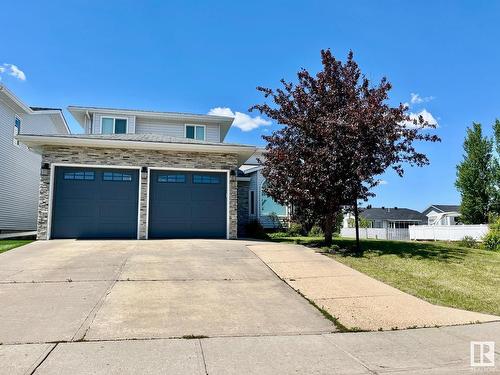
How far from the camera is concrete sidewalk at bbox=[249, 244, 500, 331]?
21.4 feet

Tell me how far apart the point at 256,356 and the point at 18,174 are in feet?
65.2

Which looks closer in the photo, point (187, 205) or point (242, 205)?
point (187, 205)

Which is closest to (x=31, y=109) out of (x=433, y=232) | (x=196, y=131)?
(x=196, y=131)

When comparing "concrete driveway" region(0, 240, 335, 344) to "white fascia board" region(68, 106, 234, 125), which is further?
"white fascia board" region(68, 106, 234, 125)

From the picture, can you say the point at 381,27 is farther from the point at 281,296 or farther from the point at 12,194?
the point at 12,194

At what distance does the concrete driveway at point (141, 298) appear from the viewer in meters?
5.70

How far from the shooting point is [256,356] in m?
4.80

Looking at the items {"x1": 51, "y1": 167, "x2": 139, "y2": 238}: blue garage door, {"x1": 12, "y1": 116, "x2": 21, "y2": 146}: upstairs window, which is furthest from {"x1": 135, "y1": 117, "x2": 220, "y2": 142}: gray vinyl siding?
{"x1": 51, "y1": 167, "x2": 139, "y2": 238}: blue garage door

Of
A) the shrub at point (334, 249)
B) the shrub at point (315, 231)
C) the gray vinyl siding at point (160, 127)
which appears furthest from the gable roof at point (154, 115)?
the shrub at point (334, 249)

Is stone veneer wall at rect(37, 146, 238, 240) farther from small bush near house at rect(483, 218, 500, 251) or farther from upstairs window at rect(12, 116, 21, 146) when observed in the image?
small bush near house at rect(483, 218, 500, 251)

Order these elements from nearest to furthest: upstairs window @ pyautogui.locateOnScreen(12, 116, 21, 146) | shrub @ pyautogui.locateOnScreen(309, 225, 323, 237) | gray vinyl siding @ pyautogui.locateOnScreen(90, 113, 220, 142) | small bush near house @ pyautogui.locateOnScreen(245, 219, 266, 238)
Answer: upstairs window @ pyautogui.locateOnScreen(12, 116, 21, 146) → small bush near house @ pyautogui.locateOnScreen(245, 219, 266, 238) → shrub @ pyautogui.locateOnScreen(309, 225, 323, 237) → gray vinyl siding @ pyautogui.locateOnScreen(90, 113, 220, 142)

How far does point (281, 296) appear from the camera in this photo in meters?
7.82

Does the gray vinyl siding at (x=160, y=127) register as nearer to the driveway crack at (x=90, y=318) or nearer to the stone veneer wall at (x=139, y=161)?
the stone veneer wall at (x=139, y=161)

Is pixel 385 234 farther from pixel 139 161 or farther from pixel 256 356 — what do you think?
pixel 256 356
